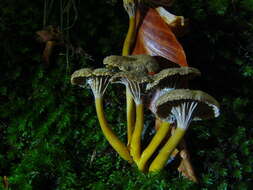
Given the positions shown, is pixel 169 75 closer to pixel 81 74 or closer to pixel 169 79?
pixel 169 79

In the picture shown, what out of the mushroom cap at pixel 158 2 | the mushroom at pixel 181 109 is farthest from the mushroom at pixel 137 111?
the mushroom cap at pixel 158 2

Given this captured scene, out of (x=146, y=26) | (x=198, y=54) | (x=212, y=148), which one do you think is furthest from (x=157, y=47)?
(x=212, y=148)

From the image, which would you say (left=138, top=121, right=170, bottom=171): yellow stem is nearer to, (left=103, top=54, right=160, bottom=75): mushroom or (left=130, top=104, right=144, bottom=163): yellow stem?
(left=130, top=104, right=144, bottom=163): yellow stem

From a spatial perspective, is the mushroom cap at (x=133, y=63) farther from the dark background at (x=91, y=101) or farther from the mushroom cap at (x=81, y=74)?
the dark background at (x=91, y=101)

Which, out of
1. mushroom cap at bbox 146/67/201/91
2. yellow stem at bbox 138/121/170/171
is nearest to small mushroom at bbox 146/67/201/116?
mushroom cap at bbox 146/67/201/91

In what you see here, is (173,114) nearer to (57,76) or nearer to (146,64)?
(146,64)

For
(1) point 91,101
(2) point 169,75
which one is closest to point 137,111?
(2) point 169,75

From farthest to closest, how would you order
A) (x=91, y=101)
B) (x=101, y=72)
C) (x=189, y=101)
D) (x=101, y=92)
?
(x=91, y=101) → (x=101, y=92) → (x=101, y=72) → (x=189, y=101)
